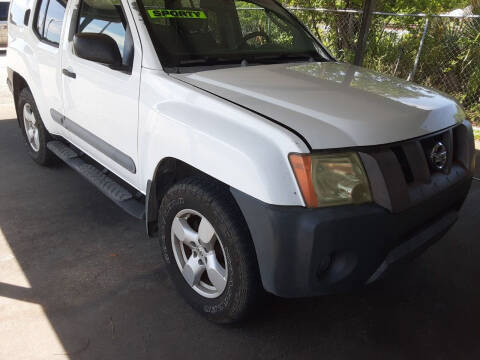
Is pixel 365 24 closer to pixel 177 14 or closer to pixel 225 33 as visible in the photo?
pixel 225 33

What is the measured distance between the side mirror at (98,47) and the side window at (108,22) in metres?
0.12

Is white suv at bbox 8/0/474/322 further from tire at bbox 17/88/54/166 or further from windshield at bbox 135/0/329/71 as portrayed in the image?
tire at bbox 17/88/54/166

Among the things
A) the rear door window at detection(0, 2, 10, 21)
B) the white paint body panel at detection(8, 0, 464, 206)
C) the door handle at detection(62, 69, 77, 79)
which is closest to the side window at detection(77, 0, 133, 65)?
the white paint body panel at detection(8, 0, 464, 206)

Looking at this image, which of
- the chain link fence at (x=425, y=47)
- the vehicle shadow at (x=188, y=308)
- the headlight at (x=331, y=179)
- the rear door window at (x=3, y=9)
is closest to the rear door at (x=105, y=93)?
the vehicle shadow at (x=188, y=308)

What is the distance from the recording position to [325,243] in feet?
6.00

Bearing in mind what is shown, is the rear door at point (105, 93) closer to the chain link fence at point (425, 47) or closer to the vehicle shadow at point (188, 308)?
the vehicle shadow at point (188, 308)

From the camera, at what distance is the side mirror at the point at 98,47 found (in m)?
2.55

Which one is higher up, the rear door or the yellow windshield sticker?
the yellow windshield sticker

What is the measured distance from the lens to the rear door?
8.79 feet

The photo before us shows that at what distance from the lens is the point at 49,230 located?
133 inches

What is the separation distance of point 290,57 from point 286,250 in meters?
Result: 1.80

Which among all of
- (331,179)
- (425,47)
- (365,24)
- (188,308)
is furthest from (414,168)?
(425,47)

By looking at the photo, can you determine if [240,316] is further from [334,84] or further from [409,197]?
[334,84]

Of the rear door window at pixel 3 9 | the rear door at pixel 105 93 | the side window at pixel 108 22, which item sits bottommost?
the rear door window at pixel 3 9
